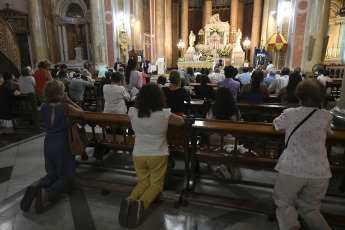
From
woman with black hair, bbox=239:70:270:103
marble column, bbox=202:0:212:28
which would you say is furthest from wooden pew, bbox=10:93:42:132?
marble column, bbox=202:0:212:28

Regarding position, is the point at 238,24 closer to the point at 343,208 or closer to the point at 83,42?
the point at 83,42

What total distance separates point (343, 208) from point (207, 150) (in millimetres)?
1571

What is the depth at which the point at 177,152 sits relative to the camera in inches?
120

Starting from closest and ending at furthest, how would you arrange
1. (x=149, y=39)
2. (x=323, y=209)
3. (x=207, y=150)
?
1. (x=323, y=209)
2. (x=207, y=150)
3. (x=149, y=39)

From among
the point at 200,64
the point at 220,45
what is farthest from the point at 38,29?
the point at 220,45

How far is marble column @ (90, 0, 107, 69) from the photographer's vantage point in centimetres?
1234

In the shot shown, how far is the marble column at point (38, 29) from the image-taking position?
41.4 ft

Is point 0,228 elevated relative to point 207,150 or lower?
lower

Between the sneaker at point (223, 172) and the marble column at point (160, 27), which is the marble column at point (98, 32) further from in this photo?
the sneaker at point (223, 172)

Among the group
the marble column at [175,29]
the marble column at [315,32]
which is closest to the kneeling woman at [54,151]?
the marble column at [315,32]

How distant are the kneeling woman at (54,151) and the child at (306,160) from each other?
223 centimetres

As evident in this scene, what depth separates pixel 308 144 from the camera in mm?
1893

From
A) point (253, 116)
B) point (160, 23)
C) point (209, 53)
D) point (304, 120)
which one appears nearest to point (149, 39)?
point (160, 23)

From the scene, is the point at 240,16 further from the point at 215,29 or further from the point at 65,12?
the point at 65,12
